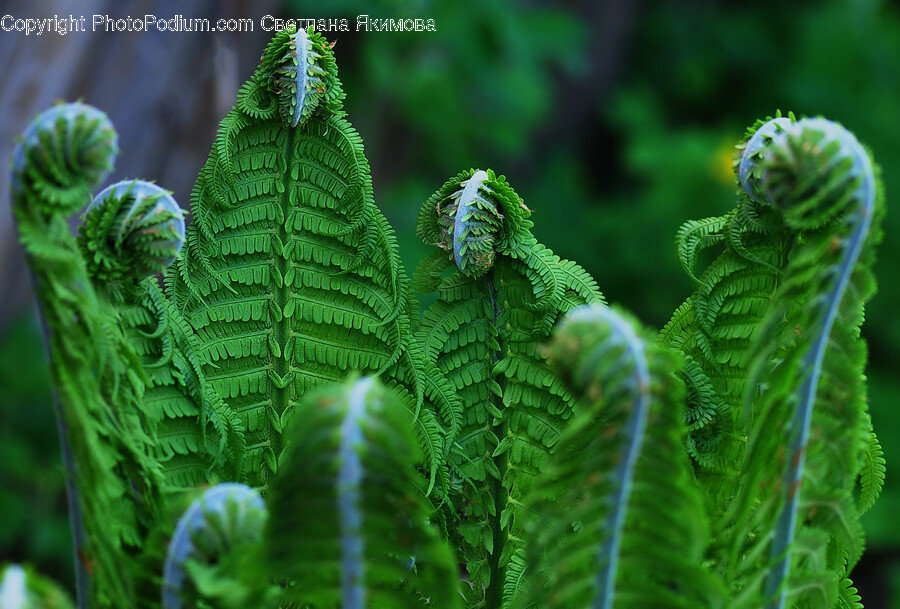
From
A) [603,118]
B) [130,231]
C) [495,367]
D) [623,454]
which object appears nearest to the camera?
[623,454]

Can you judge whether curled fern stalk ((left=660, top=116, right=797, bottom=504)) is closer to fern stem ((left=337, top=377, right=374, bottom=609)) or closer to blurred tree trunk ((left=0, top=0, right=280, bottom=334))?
fern stem ((left=337, top=377, right=374, bottom=609))

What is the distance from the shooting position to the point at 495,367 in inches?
21.7

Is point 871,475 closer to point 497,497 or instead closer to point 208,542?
point 497,497

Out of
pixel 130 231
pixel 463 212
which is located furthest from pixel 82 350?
pixel 463 212

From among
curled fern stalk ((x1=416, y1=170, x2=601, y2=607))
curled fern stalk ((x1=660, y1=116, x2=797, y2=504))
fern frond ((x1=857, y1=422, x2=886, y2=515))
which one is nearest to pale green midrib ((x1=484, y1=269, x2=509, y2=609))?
curled fern stalk ((x1=416, y1=170, x2=601, y2=607))

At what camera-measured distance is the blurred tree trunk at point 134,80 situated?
5.31 feet

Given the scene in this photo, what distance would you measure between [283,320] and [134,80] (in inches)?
52.7

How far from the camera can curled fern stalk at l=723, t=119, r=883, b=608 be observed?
14.4 inches

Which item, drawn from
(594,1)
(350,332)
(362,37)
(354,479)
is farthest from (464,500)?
(594,1)

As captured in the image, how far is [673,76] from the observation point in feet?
10.5

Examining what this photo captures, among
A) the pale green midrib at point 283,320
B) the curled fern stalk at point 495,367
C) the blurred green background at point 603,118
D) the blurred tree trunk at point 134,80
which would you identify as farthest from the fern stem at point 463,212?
the blurred green background at point 603,118

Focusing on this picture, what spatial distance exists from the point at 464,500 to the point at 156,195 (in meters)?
0.27

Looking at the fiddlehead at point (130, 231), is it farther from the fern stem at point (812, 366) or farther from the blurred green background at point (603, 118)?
the blurred green background at point (603, 118)

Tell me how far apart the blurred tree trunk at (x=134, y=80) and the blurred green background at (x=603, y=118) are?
63 millimetres
